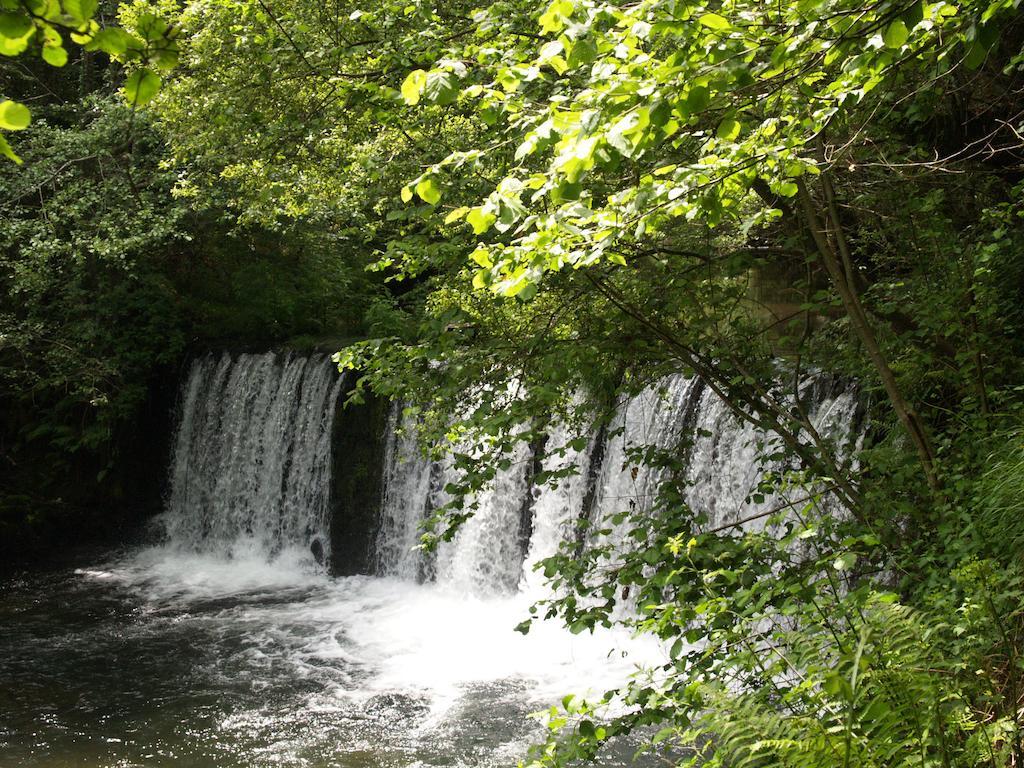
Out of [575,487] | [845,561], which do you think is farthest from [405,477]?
[845,561]

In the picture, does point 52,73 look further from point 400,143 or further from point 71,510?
point 400,143

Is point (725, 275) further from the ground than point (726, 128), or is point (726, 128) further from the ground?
point (725, 275)

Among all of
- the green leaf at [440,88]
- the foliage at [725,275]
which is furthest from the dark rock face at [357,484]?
the green leaf at [440,88]

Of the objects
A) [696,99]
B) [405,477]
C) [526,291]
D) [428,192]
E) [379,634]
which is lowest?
[379,634]

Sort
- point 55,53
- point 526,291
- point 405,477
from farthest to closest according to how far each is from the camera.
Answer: point 405,477 < point 526,291 < point 55,53

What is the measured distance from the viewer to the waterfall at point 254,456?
13438 mm

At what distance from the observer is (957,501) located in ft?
13.6

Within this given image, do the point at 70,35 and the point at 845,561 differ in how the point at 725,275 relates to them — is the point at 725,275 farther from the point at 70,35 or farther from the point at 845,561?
the point at 70,35

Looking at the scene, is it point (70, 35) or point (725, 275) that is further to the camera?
point (725, 275)

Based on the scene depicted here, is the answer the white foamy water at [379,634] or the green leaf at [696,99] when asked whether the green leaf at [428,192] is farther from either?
the white foamy water at [379,634]

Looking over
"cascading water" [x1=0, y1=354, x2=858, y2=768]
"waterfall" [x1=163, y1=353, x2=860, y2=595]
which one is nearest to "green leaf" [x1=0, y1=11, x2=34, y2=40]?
"cascading water" [x1=0, y1=354, x2=858, y2=768]

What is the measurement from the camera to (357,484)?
43.5ft

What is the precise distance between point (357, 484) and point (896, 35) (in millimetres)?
11562

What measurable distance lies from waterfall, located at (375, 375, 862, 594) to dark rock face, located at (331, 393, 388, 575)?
13.2 inches
